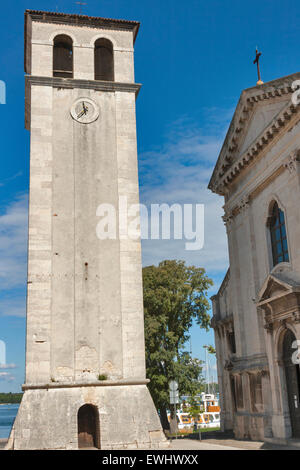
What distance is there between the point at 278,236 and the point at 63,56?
12920 mm

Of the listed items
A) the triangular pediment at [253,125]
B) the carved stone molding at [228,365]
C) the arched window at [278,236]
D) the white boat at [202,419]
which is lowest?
the white boat at [202,419]

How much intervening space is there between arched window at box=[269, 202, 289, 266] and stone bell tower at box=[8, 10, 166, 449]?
610 centimetres

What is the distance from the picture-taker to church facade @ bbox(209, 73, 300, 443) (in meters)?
20.9

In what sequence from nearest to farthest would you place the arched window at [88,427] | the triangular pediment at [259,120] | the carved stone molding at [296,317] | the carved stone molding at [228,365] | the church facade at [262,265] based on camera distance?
the arched window at [88,427] < the carved stone molding at [296,317] < the church facade at [262,265] < the triangular pediment at [259,120] < the carved stone molding at [228,365]

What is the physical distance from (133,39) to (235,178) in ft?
27.1

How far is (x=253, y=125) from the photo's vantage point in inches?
979

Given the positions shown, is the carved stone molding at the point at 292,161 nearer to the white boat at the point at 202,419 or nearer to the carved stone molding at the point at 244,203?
the carved stone molding at the point at 244,203

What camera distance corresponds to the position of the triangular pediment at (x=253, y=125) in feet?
71.1

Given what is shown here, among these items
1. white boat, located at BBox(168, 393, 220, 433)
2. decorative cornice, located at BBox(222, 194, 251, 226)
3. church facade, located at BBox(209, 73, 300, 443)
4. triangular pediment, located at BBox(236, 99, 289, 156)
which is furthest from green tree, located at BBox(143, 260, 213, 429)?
white boat, located at BBox(168, 393, 220, 433)

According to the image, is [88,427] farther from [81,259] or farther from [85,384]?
[81,259]

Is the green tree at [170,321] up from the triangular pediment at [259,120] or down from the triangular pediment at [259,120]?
down

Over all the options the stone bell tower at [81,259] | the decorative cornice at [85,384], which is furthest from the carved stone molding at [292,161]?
the decorative cornice at [85,384]

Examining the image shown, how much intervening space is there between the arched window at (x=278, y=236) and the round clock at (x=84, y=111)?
28.4ft

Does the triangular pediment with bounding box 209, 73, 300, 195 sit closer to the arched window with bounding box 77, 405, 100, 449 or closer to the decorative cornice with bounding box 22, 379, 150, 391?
the decorative cornice with bounding box 22, 379, 150, 391
